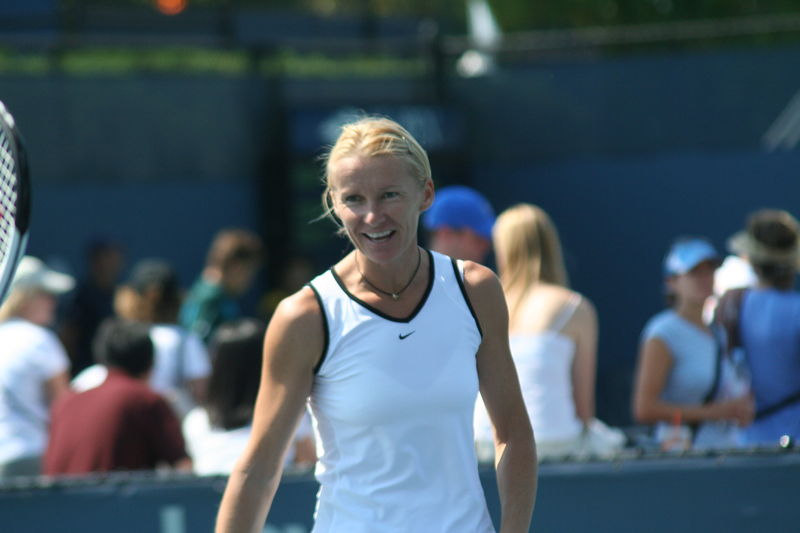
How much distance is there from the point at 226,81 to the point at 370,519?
26.8 feet

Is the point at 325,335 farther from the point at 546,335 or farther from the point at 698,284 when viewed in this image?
the point at 698,284

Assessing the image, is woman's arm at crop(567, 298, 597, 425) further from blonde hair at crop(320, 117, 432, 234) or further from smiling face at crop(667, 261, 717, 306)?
blonde hair at crop(320, 117, 432, 234)

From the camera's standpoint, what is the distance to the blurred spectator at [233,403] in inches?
181

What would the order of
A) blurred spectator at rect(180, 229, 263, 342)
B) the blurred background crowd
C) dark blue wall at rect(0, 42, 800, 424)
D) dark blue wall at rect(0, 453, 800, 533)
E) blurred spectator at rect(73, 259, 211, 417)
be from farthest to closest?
dark blue wall at rect(0, 42, 800, 424) < the blurred background crowd < blurred spectator at rect(180, 229, 263, 342) < blurred spectator at rect(73, 259, 211, 417) < dark blue wall at rect(0, 453, 800, 533)

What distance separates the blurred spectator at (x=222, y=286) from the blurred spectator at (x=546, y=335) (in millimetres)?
2835

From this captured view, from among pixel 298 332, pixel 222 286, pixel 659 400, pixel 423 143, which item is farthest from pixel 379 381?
pixel 423 143

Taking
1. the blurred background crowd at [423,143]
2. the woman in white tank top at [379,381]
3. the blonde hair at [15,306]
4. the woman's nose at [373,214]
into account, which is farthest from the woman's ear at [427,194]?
the blurred background crowd at [423,143]

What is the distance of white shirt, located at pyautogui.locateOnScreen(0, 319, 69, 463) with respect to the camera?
5.20 meters

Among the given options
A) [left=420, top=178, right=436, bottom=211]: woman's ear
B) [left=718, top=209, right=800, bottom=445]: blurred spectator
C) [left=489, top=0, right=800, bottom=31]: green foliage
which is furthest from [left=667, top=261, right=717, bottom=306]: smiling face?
[left=489, top=0, right=800, bottom=31]: green foliage

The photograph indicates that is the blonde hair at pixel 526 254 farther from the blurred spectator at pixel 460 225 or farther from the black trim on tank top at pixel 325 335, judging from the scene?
the black trim on tank top at pixel 325 335

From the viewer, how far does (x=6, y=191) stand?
3.19m

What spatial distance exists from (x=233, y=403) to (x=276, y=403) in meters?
2.04

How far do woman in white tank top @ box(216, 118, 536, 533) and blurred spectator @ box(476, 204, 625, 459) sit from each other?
5.78ft

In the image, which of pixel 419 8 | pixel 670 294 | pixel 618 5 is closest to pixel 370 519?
pixel 670 294
